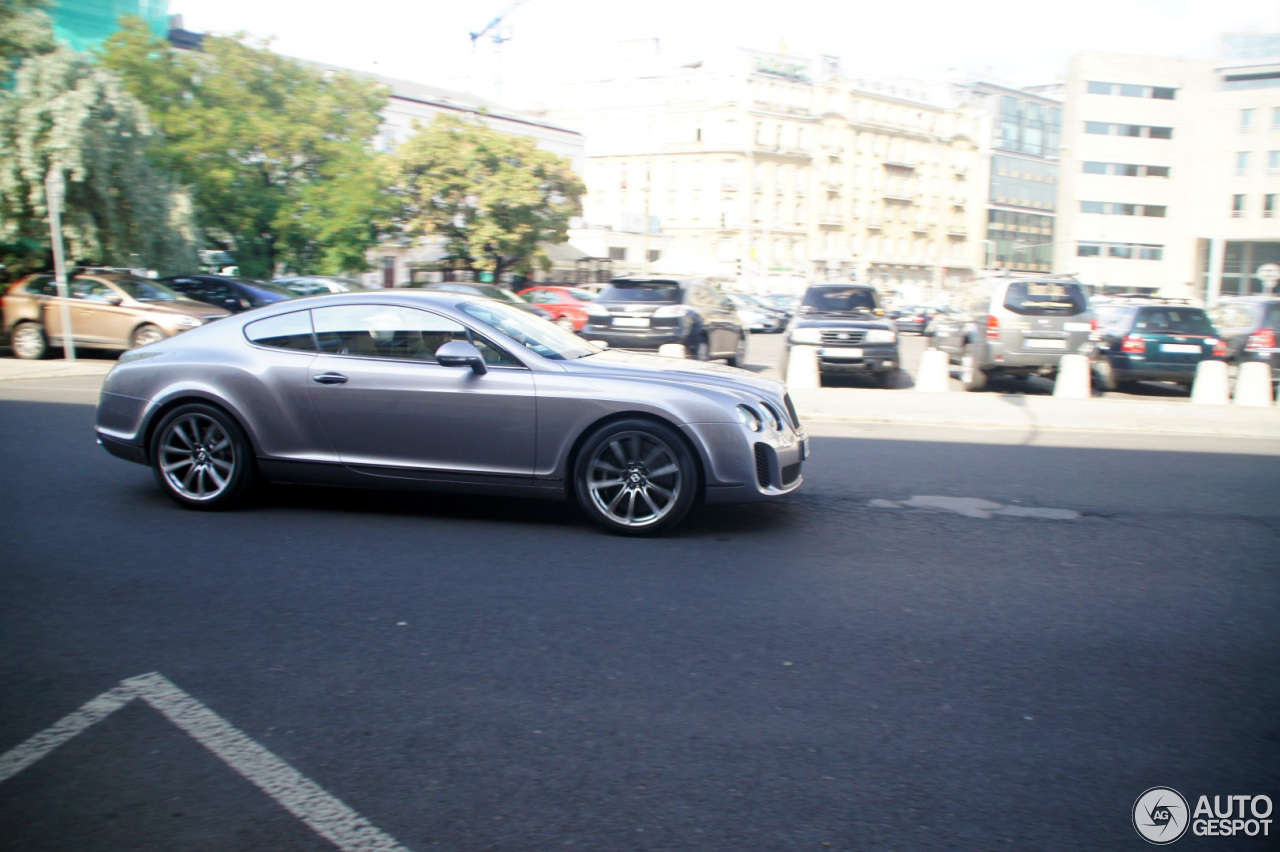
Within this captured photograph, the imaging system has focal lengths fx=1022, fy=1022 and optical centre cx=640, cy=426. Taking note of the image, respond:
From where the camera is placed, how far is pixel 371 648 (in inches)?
170

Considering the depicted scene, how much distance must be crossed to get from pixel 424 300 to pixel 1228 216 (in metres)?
72.6

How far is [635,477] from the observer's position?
6172 mm

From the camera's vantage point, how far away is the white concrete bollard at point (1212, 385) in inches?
591

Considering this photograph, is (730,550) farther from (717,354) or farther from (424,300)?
(717,354)

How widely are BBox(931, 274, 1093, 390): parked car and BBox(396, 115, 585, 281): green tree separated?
74.2 ft

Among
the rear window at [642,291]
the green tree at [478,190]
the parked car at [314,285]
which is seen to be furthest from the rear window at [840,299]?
the green tree at [478,190]

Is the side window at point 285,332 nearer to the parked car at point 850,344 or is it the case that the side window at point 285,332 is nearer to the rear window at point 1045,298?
the parked car at point 850,344

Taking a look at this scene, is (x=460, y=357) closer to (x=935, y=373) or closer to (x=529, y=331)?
(x=529, y=331)

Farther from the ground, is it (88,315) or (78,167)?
(78,167)

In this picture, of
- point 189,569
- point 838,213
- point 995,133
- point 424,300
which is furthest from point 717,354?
point 995,133

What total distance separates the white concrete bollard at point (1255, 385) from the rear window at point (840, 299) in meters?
5.50

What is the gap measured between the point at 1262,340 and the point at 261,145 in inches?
995
